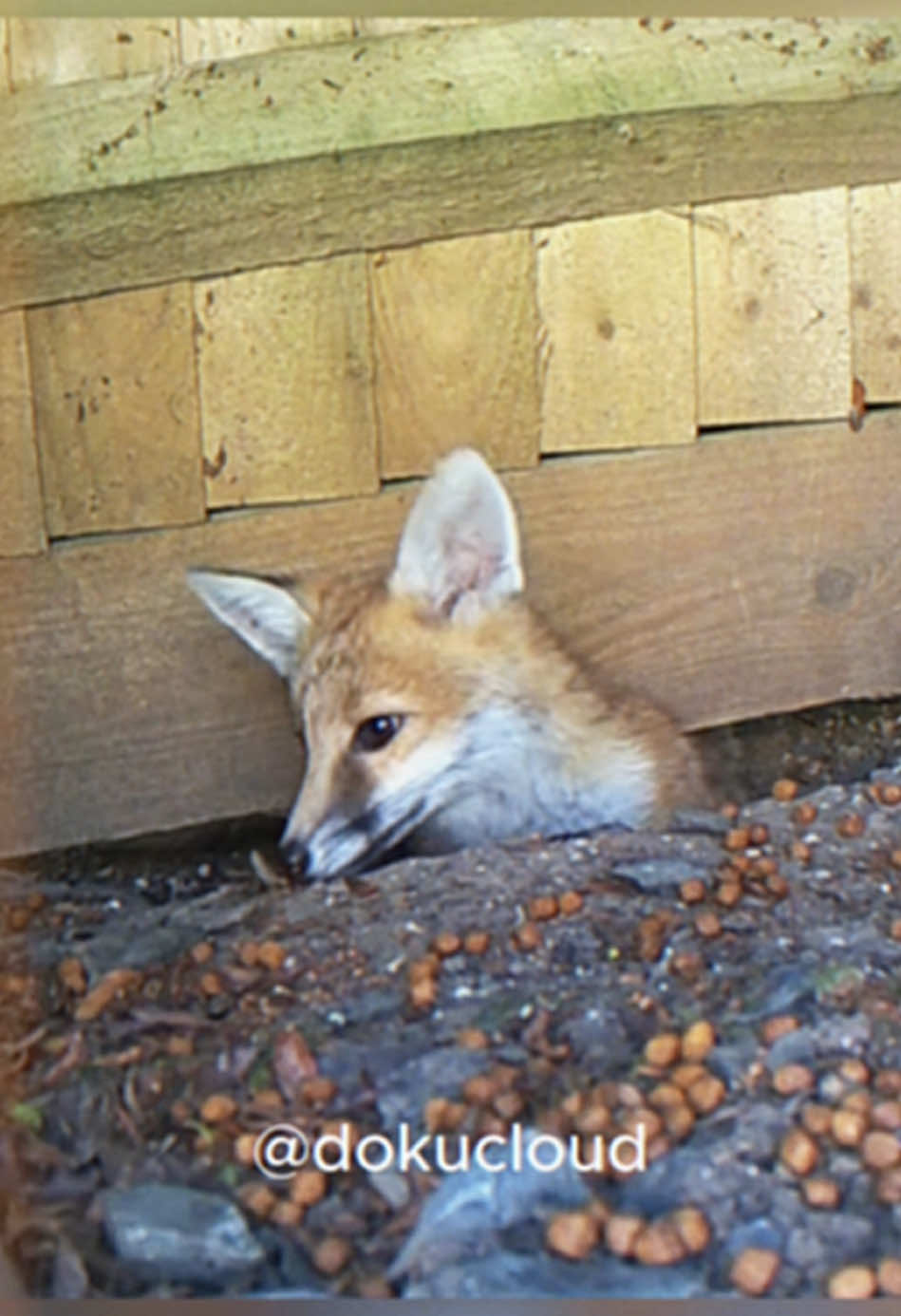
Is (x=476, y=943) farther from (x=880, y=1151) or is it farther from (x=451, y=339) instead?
(x=451, y=339)

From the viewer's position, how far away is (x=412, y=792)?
0.99 m

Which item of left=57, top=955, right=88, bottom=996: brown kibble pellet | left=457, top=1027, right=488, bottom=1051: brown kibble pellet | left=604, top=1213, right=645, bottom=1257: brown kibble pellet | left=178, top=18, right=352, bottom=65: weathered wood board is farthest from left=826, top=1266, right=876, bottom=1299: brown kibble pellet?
left=178, top=18, right=352, bottom=65: weathered wood board

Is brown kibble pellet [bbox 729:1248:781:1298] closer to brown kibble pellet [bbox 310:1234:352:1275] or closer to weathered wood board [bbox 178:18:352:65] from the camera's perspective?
brown kibble pellet [bbox 310:1234:352:1275]

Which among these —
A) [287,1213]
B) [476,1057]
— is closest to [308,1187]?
[287,1213]

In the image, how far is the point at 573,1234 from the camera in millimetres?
903

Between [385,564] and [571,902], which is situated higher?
[385,564]

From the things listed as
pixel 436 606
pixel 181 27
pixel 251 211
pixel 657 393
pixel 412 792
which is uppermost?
pixel 181 27

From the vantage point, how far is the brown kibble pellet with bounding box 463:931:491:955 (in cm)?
97

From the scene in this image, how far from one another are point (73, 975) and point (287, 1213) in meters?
0.20

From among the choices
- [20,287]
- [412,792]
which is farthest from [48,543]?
[412,792]

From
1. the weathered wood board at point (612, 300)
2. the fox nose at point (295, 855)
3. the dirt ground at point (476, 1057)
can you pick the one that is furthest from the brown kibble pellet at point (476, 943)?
the weathered wood board at point (612, 300)

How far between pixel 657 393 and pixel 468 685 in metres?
0.22

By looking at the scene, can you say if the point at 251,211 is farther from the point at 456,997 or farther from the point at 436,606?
the point at 456,997

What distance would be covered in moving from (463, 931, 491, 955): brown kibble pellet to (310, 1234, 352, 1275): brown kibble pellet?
178 mm
